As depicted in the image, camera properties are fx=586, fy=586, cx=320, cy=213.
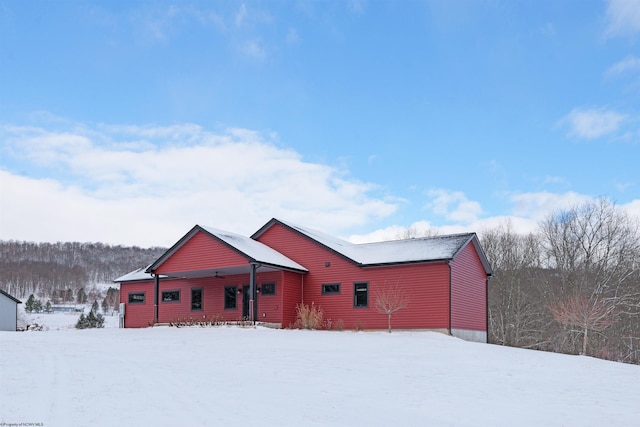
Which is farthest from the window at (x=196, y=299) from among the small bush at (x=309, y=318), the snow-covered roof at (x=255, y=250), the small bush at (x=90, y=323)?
the small bush at (x=90, y=323)

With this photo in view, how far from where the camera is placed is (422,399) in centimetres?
1120

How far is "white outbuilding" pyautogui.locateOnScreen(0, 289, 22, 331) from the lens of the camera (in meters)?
51.0

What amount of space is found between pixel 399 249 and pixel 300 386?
17356 mm

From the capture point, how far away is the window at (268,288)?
2886 cm

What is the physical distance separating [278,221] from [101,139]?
10.2 meters

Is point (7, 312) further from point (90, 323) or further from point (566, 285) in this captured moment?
point (566, 285)

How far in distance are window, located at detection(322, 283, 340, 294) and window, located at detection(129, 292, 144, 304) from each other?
13190mm

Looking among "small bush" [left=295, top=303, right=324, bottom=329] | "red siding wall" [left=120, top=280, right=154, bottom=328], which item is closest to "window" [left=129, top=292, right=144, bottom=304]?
"red siding wall" [left=120, top=280, right=154, bottom=328]

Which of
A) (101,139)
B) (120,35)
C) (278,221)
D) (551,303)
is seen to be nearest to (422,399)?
(120,35)

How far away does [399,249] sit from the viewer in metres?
28.7

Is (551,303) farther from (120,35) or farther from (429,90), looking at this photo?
(120,35)

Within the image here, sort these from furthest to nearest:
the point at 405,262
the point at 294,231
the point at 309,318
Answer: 1. the point at 294,231
2. the point at 309,318
3. the point at 405,262

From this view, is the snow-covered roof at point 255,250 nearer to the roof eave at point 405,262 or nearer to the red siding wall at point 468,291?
the roof eave at point 405,262

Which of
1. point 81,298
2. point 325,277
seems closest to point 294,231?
point 325,277
